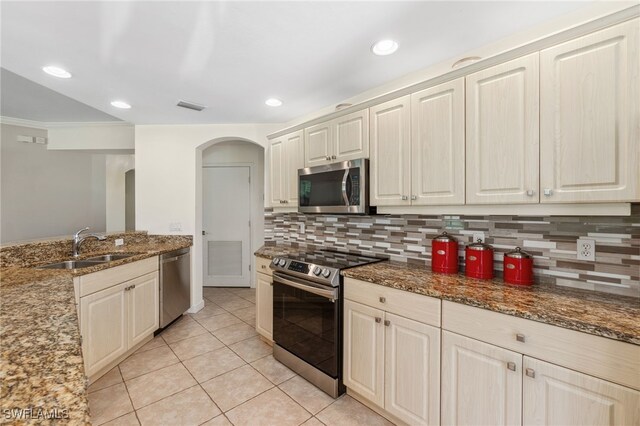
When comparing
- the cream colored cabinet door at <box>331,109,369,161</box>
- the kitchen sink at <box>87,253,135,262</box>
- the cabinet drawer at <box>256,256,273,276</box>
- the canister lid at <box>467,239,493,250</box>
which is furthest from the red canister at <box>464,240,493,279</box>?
the kitchen sink at <box>87,253,135,262</box>

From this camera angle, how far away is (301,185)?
2721mm

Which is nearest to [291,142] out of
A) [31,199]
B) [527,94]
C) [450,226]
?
[450,226]

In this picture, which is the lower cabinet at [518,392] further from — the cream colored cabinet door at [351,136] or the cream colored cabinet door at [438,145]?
the cream colored cabinet door at [351,136]

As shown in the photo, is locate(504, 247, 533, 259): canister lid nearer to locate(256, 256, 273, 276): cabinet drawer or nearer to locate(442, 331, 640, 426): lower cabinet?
locate(442, 331, 640, 426): lower cabinet

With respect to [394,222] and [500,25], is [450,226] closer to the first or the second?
[394,222]

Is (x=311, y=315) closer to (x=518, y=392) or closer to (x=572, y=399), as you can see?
(x=518, y=392)

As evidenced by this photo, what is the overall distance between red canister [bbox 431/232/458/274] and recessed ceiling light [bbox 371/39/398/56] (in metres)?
1.29

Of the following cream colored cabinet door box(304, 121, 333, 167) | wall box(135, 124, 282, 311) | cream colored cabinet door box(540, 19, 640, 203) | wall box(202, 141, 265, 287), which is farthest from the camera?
wall box(202, 141, 265, 287)

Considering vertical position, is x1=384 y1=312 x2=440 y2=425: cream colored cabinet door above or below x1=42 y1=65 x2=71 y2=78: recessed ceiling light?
below

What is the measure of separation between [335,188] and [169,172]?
7.55 feet

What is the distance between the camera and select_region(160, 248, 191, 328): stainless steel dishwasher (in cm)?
298

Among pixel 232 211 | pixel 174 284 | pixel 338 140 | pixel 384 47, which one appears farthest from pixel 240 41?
pixel 232 211

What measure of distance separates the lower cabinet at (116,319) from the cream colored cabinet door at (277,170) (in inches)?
57.1

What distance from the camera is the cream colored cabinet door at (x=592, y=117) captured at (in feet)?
3.93
